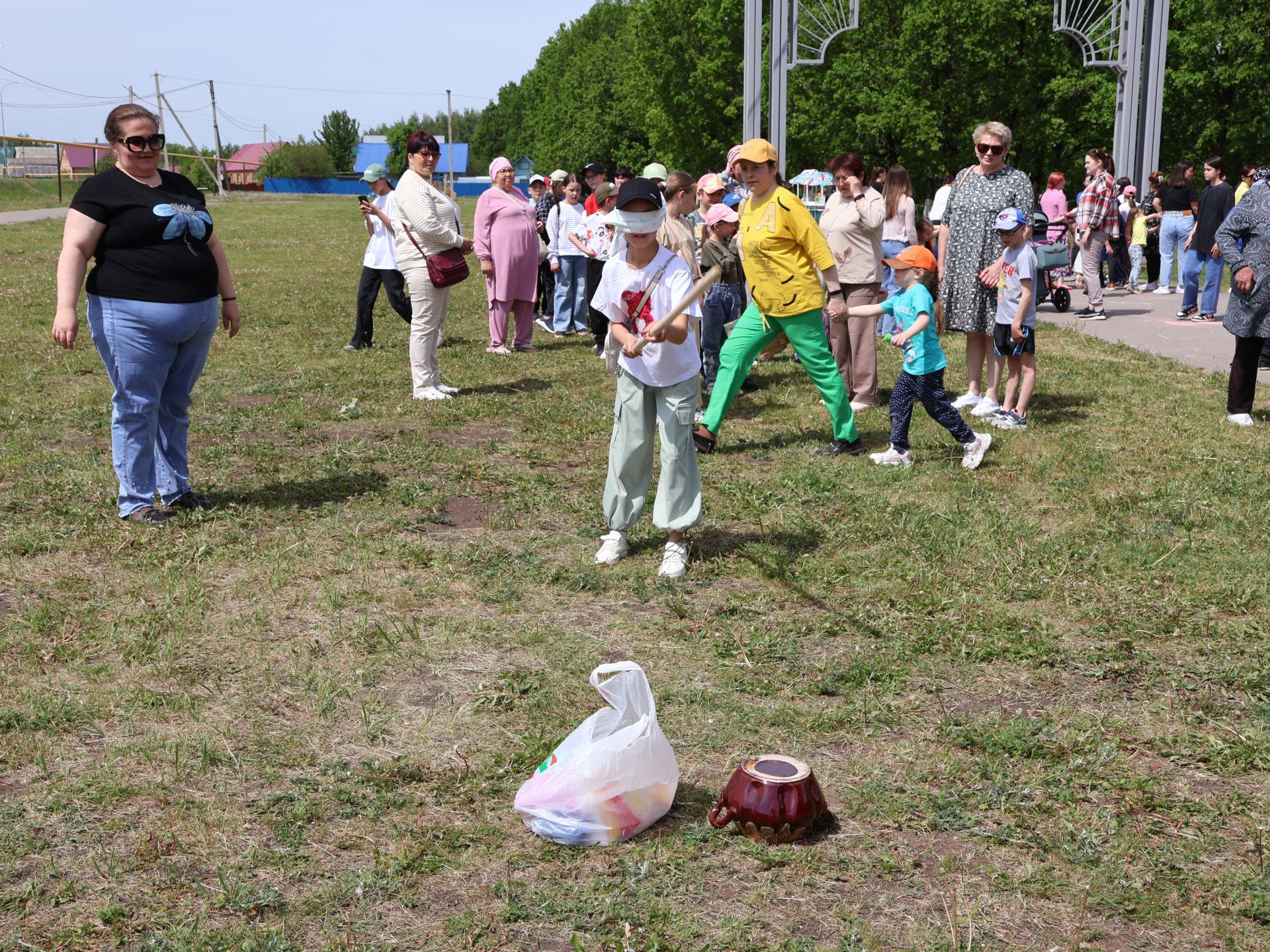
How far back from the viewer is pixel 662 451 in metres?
5.40

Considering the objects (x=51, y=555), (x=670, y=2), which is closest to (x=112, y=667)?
(x=51, y=555)

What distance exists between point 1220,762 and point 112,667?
3965mm

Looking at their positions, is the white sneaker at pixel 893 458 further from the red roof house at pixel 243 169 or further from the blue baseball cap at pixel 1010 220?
the red roof house at pixel 243 169

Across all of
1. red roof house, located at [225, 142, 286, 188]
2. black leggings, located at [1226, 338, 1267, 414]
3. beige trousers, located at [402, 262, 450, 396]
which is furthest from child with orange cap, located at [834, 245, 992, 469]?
red roof house, located at [225, 142, 286, 188]

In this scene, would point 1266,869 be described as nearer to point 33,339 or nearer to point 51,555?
point 51,555

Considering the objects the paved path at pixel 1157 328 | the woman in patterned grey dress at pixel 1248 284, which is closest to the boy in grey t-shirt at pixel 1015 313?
the woman in patterned grey dress at pixel 1248 284

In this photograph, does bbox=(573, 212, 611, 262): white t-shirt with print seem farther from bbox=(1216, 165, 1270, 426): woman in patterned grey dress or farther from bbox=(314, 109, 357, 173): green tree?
bbox=(314, 109, 357, 173): green tree

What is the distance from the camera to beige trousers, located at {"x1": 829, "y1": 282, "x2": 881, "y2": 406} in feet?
29.3

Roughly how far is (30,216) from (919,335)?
37.3 meters

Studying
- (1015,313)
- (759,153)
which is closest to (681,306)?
(759,153)

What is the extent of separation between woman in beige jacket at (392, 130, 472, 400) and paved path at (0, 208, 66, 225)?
91.6ft

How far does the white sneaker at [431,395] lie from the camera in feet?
32.3

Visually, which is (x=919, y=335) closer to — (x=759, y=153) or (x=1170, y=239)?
(x=759, y=153)

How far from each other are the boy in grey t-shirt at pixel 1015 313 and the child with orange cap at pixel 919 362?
37.2 inches
